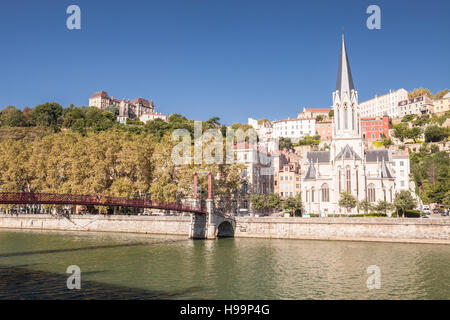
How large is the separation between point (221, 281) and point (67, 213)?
122ft

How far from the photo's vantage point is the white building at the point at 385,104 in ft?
420

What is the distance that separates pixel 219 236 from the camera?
4528 cm

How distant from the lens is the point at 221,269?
26.8 m

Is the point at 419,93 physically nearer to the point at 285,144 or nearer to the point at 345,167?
the point at 285,144

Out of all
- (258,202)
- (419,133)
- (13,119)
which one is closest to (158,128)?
(13,119)

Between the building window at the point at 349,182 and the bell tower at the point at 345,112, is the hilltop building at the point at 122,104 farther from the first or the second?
the building window at the point at 349,182

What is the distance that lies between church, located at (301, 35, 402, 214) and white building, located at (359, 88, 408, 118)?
68.2m

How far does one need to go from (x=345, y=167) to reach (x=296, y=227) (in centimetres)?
1930

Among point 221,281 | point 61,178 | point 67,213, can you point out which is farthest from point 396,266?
point 61,178

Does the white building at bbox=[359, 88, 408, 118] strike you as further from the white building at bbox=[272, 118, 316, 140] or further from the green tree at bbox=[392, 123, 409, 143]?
the white building at bbox=[272, 118, 316, 140]

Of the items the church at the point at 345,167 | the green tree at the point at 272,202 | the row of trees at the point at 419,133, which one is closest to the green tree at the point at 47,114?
the green tree at the point at 272,202

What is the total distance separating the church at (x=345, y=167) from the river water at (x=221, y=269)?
1910cm

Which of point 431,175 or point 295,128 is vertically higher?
point 295,128
